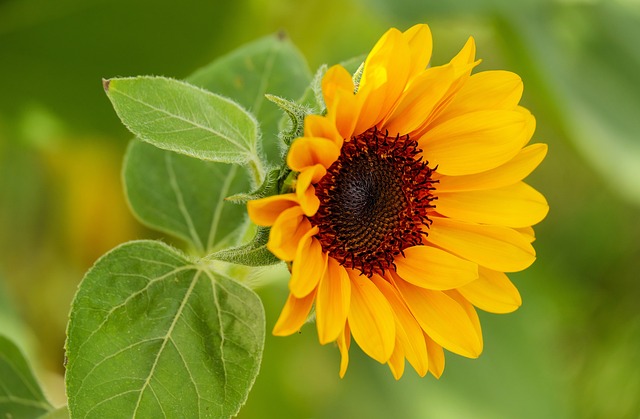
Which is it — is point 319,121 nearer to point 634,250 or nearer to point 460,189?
point 460,189

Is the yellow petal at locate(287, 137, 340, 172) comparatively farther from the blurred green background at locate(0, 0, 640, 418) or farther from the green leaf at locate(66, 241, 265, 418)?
the blurred green background at locate(0, 0, 640, 418)

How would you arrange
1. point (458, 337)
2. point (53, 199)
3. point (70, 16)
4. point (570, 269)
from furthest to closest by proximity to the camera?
1. point (570, 269)
2. point (53, 199)
3. point (70, 16)
4. point (458, 337)

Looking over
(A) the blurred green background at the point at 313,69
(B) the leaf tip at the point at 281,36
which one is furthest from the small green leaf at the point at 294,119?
(A) the blurred green background at the point at 313,69

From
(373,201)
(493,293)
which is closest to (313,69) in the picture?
(373,201)

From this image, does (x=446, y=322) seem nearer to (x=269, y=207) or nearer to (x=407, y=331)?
(x=407, y=331)

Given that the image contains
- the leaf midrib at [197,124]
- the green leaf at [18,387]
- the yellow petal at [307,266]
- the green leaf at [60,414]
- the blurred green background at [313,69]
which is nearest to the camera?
the yellow petal at [307,266]

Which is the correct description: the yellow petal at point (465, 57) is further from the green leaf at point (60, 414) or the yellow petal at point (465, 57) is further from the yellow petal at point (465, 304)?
the green leaf at point (60, 414)

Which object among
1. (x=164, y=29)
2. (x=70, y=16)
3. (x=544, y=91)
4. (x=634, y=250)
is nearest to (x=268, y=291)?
(x=164, y=29)
